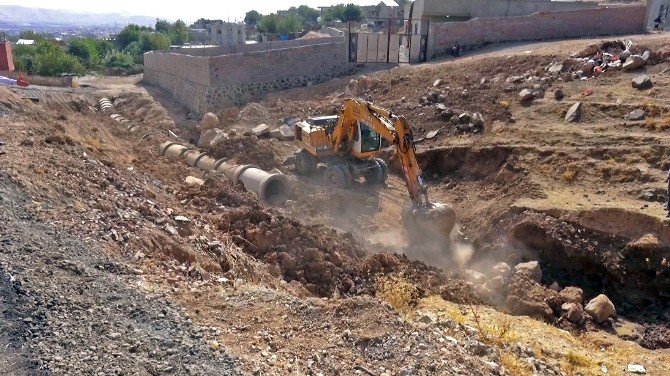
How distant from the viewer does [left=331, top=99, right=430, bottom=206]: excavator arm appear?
11070mm

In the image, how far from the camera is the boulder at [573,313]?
9.58 meters

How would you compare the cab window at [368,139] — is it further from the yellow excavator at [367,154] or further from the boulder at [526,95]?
the boulder at [526,95]

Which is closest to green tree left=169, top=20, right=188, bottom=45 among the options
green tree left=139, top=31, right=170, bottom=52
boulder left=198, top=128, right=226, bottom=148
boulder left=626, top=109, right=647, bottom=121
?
green tree left=139, top=31, right=170, bottom=52

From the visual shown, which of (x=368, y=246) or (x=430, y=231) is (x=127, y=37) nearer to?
(x=368, y=246)

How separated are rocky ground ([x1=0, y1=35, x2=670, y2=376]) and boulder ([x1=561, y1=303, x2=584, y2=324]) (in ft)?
0.15

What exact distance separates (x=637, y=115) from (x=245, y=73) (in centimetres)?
1430

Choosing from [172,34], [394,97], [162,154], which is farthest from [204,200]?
[172,34]

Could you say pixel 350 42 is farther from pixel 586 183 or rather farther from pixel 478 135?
pixel 586 183

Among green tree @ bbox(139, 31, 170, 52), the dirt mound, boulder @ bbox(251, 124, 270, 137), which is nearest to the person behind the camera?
the dirt mound

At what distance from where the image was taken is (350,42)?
25312 millimetres

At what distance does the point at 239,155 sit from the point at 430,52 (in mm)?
12244

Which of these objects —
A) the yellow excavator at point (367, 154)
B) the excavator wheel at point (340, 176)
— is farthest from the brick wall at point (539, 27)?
the excavator wheel at point (340, 176)

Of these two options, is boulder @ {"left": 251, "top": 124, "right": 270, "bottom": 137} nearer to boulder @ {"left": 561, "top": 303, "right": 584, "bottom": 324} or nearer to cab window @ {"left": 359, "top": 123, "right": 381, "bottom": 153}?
cab window @ {"left": 359, "top": 123, "right": 381, "bottom": 153}

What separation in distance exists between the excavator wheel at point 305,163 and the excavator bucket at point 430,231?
4048 millimetres
